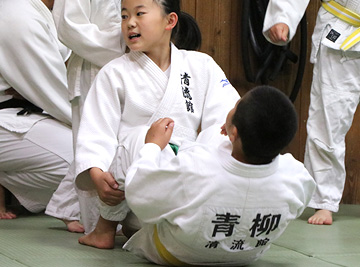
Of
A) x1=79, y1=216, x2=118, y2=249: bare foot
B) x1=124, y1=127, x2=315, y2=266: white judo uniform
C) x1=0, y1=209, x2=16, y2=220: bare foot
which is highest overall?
x1=124, y1=127, x2=315, y2=266: white judo uniform

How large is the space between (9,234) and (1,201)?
60cm

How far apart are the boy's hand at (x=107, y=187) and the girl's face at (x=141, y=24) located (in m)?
0.52

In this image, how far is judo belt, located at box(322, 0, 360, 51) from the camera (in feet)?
10.7

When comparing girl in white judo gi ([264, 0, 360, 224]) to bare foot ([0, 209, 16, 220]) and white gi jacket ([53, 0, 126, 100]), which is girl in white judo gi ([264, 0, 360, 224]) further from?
bare foot ([0, 209, 16, 220])

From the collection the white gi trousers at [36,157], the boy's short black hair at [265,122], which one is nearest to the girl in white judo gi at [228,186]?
the boy's short black hair at [265,122]

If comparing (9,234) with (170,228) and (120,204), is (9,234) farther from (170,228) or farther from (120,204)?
(170,228)

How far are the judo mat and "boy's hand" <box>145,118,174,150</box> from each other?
1.27 feet

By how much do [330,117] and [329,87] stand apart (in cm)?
15

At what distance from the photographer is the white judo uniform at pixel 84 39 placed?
2650mm

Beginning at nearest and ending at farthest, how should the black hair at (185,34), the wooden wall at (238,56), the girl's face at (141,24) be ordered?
the girl's face at (141,24), the black hair at (185,34), the wooden wall at (238,56)

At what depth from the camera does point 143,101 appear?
8.13 feet

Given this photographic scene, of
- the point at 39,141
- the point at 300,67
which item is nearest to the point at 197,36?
the point at 39,141

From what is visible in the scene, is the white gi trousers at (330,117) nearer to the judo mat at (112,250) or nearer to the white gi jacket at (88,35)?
the judo mat at (112,250)

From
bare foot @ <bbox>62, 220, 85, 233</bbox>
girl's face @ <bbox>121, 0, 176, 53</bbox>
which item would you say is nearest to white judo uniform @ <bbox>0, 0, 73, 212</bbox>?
bare foot @ <bbox>62, 220, 85, 233</bbox>
